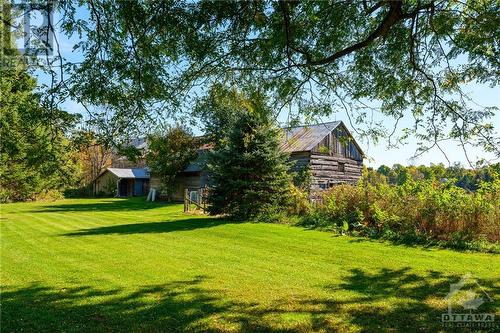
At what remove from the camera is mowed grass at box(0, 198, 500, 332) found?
4969 millimetres

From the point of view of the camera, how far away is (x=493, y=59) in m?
5.55

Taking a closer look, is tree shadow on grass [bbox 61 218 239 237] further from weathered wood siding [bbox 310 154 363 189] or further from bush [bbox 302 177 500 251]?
weathered wood siding [bbox 310 154 363 189]

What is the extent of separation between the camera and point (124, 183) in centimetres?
4284

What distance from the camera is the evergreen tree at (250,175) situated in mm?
15953

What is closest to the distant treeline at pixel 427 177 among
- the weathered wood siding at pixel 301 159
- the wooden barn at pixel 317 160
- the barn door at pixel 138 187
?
the wooden barn at pixel 317 160

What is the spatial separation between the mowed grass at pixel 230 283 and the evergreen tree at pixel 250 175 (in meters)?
4.12

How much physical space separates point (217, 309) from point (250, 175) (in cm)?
1114

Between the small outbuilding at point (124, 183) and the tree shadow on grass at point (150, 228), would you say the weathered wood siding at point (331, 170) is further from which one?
the small outbuilding at point (124, 183)

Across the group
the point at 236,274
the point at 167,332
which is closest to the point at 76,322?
the point at 167,332

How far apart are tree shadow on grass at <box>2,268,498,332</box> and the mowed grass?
15 millimetres

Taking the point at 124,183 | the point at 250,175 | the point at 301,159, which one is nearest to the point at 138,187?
the point at 124,183

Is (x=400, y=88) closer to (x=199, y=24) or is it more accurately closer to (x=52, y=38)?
(x=199, y=24)

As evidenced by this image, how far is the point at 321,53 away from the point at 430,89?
2175 millimetres

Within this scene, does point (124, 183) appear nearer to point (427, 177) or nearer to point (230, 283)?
point (427, 177)
